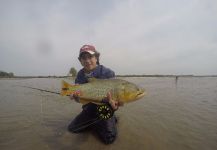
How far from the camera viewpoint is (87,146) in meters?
4.55

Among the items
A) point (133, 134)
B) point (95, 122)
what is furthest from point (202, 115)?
point (95, 122)

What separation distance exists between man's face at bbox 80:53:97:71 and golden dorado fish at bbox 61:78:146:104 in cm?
120

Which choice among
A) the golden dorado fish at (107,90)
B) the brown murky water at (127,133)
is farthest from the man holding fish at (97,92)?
the brown murky water at (127,133)

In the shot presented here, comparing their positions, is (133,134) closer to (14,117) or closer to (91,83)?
(91,83)

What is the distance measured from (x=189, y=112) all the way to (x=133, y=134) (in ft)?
11.9

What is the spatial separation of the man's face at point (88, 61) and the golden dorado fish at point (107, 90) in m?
1.20

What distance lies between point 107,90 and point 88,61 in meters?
1.58

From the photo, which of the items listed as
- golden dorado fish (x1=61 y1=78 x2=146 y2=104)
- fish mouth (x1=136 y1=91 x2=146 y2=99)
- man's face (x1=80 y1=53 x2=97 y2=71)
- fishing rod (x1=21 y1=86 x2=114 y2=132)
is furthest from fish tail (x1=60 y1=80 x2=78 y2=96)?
fish mouth (x1=136 y1=91 x2=146 y2=99)

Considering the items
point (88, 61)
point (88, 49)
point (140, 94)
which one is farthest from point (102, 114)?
point (88, 49)

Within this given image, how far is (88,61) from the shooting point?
5.57 metres

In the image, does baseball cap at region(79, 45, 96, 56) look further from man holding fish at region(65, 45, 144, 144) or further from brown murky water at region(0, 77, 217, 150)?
brown murky water at region(0, 77, 217, 150)

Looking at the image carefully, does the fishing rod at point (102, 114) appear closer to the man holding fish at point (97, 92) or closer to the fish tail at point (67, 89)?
the man holding fish at point (97, 92)

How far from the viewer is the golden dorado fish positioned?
4.23 meters

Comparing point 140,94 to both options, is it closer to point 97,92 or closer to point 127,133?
point 97,92
